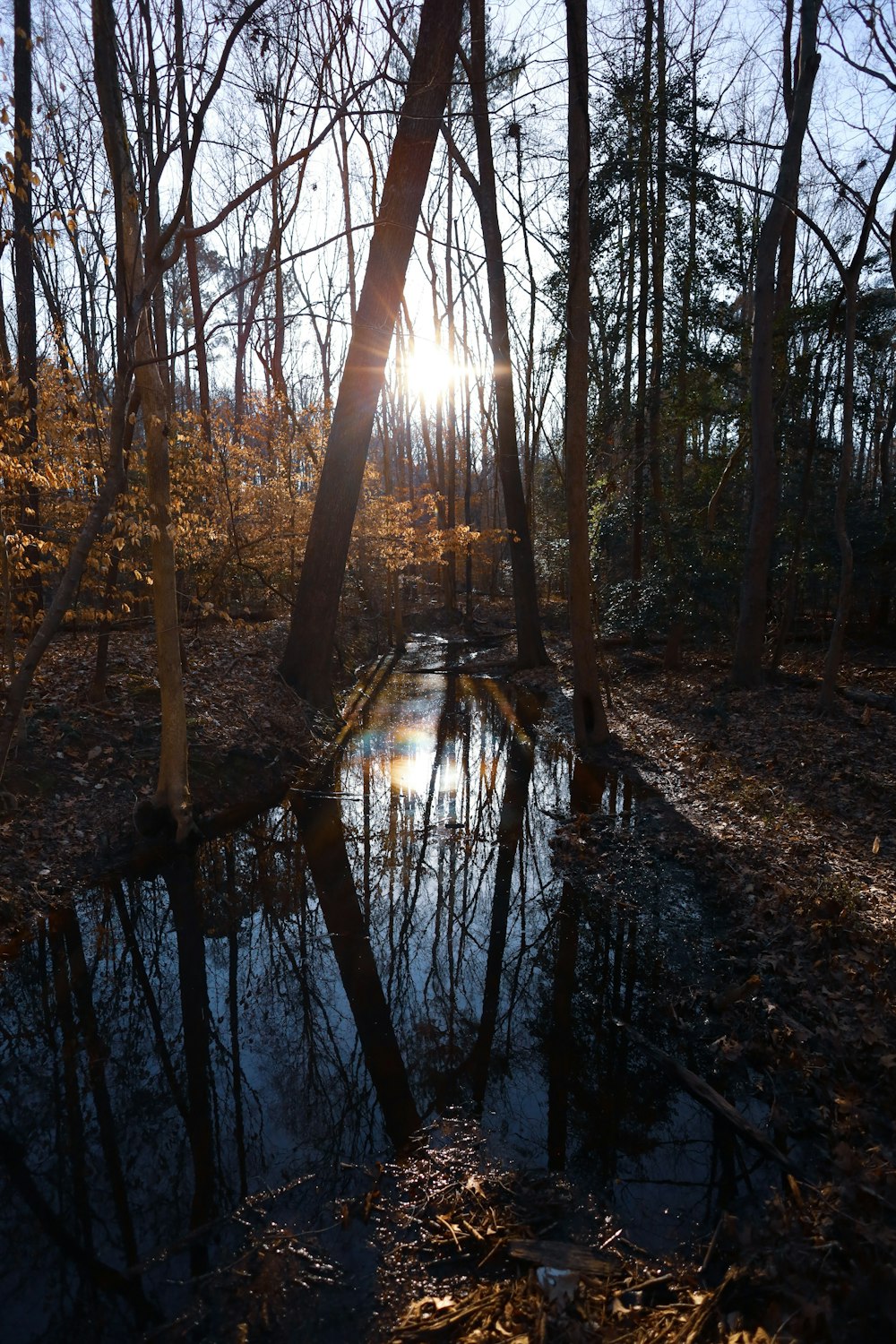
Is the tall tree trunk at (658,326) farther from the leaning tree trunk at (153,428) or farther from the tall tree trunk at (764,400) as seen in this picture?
the leaning tree trunk at (153,428)

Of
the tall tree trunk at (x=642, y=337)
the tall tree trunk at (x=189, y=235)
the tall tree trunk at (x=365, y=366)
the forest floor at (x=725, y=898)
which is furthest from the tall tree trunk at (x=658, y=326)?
the tall tree trunk at (x=189, y=235)

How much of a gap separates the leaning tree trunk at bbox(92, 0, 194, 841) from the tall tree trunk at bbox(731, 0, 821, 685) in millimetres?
8389

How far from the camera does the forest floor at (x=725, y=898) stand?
2.66 m

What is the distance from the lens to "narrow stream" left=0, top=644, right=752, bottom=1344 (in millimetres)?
3277

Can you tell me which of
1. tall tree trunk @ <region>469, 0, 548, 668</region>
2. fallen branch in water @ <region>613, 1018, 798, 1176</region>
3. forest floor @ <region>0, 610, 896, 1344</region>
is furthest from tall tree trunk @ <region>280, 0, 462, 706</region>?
fallen branch in water @ <region>613, 1018, 798, 1176</region>

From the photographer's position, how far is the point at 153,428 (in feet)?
19.5

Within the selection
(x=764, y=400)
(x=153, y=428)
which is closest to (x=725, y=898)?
(x=153, y=428)

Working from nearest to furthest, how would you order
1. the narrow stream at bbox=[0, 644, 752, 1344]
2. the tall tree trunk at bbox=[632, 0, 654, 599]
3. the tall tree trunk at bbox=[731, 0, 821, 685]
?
the narrow stream at bbox=[0, 644, 752, 1344] < the tall tree trunk at bbox=[731, 0, 821, 685] < the tall tree trunk at bbox=[632, 0, 654, 599]

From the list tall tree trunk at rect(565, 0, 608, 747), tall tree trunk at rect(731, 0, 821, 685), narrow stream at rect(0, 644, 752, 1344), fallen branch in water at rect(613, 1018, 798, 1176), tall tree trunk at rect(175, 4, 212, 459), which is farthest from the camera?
tall tree trunk at rect(731, 0, 821, 685)

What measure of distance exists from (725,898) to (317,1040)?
3237mm

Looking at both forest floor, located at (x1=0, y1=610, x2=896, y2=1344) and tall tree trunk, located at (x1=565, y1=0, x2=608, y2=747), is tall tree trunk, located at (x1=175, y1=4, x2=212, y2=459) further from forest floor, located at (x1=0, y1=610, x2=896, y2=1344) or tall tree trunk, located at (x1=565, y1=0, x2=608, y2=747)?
tall tree trunk, located at (x1=565, y1=0, x2=608, y2=747)

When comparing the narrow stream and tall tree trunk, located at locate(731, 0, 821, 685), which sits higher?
tall tree trunk, located at locate(731, 0, 821, 685)

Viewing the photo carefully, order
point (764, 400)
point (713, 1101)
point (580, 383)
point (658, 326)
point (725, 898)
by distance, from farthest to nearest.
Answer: point (658, 326) → point (764, 400) → point (580, 383) → point (725, 898) → point (713, 1101)

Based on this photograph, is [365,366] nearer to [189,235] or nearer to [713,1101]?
[189,235]
